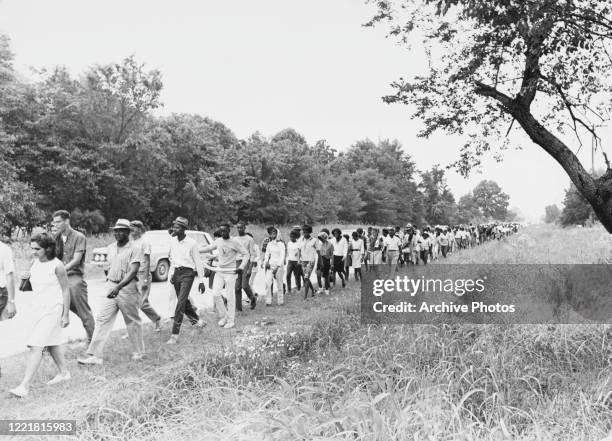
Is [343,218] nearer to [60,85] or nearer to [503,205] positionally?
[60,85]

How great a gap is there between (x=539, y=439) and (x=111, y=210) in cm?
2686

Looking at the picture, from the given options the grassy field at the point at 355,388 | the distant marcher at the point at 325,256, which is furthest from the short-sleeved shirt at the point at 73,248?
the distant marcher at the point at 325,256

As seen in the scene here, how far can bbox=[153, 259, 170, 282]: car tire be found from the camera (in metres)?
13.1

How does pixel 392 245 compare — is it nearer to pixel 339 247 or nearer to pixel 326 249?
pixel 339 247

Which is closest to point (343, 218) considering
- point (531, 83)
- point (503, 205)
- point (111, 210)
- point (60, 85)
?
point (111, 210)

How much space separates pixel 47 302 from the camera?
4.86 meters

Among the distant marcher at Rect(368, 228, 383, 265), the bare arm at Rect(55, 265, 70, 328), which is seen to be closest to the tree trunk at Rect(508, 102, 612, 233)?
the distant marcher at Rect(368, 228, 383, 265)

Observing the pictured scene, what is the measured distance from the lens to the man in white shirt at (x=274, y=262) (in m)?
9.48

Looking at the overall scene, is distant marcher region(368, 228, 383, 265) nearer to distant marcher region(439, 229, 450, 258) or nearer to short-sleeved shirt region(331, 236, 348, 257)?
short-sleeved shirt region(331, 236, 348, 257)

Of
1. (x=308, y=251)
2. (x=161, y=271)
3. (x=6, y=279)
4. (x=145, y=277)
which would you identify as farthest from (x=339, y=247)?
(x=6, y=279)

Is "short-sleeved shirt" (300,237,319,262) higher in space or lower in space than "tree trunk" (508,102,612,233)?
lower

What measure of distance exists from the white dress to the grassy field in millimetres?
579

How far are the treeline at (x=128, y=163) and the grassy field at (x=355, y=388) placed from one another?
1197 centimetres

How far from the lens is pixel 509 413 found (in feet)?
12.0
